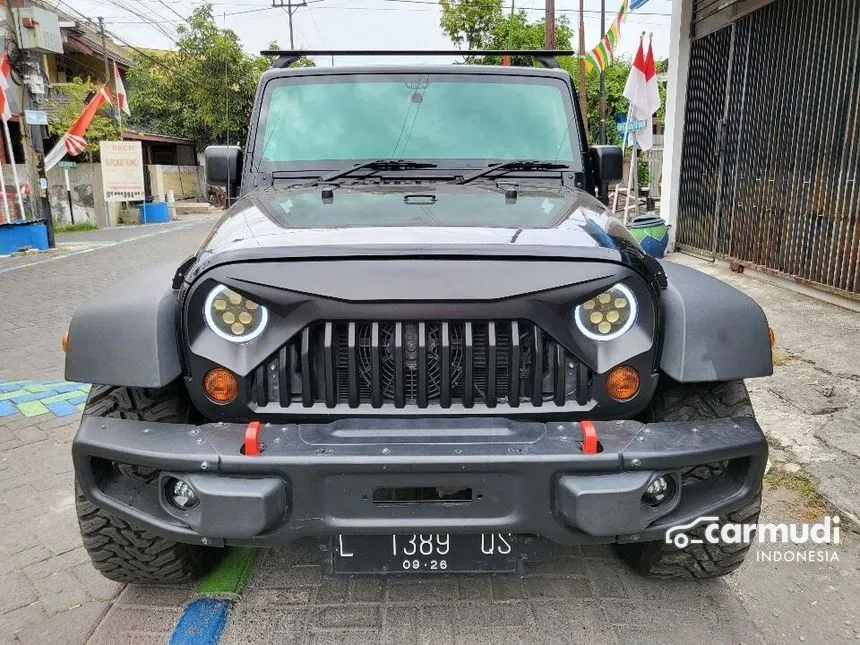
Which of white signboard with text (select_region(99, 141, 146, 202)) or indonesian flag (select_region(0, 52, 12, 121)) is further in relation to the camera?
white signboard with text (select_region(99, 141, 146, 202))

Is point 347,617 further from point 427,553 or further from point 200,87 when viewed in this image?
point 200,87

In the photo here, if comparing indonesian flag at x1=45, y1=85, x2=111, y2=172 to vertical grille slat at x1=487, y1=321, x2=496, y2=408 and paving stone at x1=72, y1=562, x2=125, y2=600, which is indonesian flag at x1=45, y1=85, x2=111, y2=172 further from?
vertical grille slat at x1=487, y1=321, x2=496, y2=408

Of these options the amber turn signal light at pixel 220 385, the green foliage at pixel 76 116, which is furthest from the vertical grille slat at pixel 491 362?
the green foliage at pixel 76 116

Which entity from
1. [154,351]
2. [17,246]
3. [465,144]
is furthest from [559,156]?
[17,246]

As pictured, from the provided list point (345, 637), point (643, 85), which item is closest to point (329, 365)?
point (345, 637)

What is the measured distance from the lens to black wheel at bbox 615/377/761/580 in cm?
212

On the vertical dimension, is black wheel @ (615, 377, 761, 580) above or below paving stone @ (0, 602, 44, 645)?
above

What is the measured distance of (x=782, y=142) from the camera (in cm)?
728

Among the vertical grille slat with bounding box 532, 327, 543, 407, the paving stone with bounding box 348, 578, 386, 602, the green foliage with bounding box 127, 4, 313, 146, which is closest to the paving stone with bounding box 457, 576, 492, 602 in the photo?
the paving stone with bounding box 348, 578, 386, 602

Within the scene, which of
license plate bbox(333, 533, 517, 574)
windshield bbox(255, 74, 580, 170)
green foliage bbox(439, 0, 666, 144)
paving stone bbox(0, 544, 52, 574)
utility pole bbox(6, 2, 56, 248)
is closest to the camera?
license plate bbox(333, 533, 517, 574)

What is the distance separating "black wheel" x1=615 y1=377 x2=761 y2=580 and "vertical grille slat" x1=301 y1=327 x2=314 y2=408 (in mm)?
1066

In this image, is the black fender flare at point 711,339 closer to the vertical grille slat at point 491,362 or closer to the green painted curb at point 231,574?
the vertical grille slat at point 491,362

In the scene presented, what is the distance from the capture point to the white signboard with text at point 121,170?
61.8ft

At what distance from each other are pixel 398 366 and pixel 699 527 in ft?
3.80
